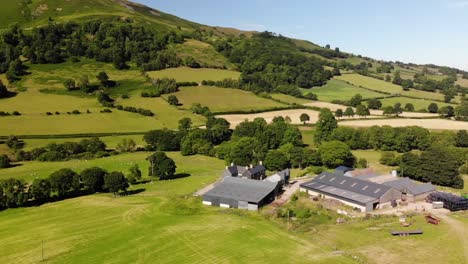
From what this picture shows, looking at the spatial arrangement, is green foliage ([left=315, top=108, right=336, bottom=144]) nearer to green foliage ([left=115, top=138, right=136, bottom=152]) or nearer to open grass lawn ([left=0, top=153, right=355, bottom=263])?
green foliage ([left=115, top=138, right=136, bottom=152])

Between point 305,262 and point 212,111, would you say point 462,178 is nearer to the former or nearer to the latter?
point 305,262

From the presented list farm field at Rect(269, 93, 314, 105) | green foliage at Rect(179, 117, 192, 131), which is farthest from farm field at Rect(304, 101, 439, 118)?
green foliage at Rect(179, 117, 192, 131)

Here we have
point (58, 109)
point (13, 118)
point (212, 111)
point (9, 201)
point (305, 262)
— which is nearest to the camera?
point (305, 262)

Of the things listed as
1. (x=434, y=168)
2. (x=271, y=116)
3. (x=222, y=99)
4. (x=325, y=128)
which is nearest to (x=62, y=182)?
(x=325, y=128)

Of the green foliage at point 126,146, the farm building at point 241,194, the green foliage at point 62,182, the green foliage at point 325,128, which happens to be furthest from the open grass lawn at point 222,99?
the green foliage at point 62,182

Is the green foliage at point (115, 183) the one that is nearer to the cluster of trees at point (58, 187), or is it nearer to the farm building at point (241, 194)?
the cluster of trees at point (58, 187)

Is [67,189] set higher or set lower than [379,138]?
lower

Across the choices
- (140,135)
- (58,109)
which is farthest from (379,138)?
(58,109)

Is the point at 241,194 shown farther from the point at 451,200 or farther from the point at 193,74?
the point at 193,74
